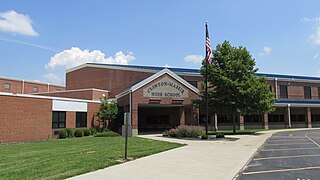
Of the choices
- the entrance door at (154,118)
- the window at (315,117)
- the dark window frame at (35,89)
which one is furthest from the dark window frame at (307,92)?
the dark window frame at (35,89)

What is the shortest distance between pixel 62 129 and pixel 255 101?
19478 mm

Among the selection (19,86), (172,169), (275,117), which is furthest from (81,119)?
(19,86)

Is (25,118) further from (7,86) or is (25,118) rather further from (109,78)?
(7,86)

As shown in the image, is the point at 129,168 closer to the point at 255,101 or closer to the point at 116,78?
the point at 255,101

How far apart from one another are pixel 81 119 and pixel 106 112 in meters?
2.88

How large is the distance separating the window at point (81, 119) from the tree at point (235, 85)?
41.3ft

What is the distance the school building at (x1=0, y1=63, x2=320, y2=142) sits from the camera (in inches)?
995

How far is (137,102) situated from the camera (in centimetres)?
3189

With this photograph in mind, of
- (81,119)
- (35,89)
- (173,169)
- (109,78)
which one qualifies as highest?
(109,78)

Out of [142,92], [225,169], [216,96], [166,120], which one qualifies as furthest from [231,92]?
[225,169]

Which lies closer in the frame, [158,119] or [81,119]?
[81,119]

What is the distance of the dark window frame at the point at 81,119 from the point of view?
3144 cm

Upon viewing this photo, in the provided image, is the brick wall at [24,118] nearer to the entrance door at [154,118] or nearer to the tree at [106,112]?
the tree at [106,112]

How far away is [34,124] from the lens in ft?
84.7
